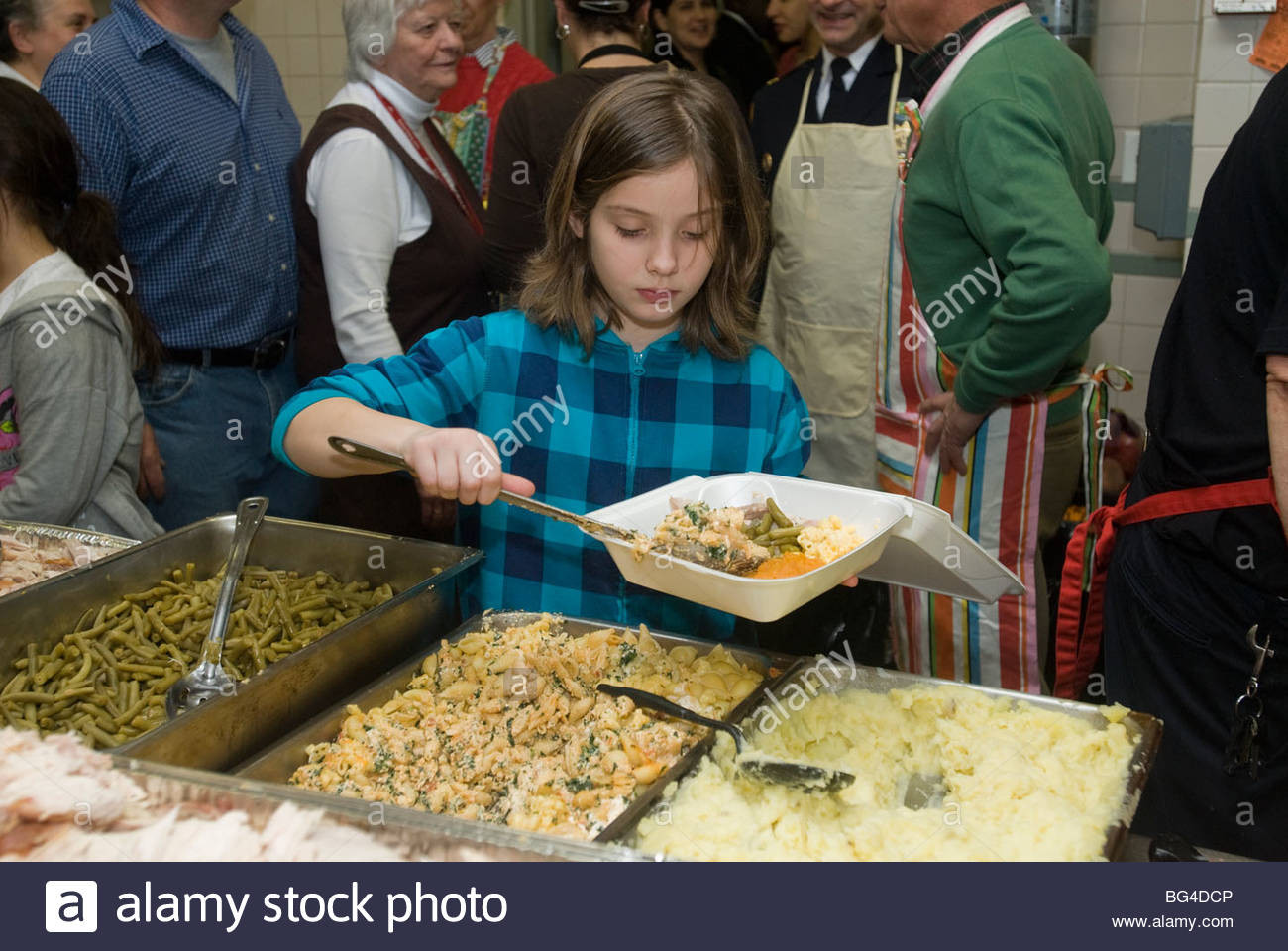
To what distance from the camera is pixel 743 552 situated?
1.49m

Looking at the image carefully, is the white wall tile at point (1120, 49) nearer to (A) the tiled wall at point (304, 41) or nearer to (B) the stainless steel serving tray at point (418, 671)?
(A) the tiled wall at point (304, 41)

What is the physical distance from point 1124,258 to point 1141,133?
18.8 inches

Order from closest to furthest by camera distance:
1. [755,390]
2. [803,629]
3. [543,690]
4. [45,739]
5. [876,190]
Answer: [45,739]
[543,690]
[755,390]
[876,190]
[803,629]

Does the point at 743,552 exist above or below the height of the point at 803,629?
above

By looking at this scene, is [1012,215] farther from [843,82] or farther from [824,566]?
[824,566]

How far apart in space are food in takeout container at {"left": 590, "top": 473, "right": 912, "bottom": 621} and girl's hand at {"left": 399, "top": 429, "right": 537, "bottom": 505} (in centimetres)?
14

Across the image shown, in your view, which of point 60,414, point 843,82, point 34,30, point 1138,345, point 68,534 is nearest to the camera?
point 68,534

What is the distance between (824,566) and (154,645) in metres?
1.06

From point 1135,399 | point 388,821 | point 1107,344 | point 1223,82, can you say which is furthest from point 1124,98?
point 388,821

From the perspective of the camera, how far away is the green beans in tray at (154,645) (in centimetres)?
165

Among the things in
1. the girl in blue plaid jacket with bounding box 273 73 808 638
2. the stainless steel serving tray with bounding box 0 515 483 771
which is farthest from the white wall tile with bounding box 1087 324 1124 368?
the stainless steel serving tray with bounding box 0 515 483 771

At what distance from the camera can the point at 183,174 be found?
284 centimetres
